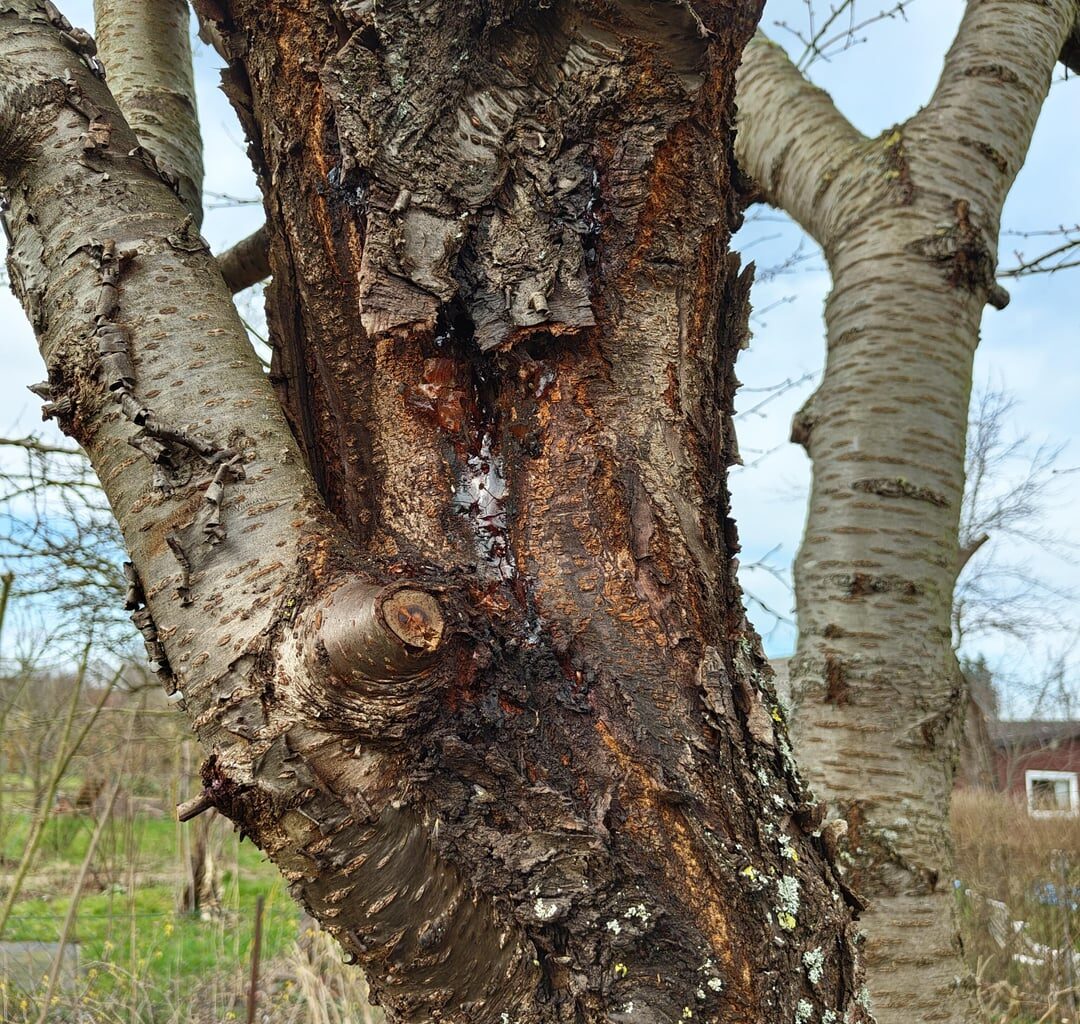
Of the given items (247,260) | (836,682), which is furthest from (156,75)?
(836,682)

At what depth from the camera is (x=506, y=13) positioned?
3.44 ft

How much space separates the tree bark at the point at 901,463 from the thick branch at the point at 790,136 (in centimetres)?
2

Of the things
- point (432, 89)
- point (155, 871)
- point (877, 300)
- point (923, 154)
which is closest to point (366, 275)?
point (432, 89)

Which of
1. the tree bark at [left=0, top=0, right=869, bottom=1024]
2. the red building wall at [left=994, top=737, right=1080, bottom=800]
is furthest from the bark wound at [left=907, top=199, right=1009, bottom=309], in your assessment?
the red building wall at [left=994, top=737, right=1080, bottom=800]

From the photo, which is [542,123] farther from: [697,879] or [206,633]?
[697,879]

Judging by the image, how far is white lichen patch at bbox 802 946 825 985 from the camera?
0.96m

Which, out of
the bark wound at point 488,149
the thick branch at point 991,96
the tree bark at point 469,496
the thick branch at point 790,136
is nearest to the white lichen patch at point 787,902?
the tree bark at point 469,496

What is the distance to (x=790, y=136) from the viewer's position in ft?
10.6

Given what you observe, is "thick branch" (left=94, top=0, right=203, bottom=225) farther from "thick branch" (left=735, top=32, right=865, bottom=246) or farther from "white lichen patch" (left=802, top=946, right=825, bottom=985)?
"thick branch" (left=735, top=32, right=865, bottom=246)

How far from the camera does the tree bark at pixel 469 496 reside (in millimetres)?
896

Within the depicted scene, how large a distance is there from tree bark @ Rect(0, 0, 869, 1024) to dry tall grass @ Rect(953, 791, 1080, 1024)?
172 inches

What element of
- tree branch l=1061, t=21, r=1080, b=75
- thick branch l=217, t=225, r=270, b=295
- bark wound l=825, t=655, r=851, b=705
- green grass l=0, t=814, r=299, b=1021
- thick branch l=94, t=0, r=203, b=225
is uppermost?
tree branch l=1061, t=21, r=1080, b=75

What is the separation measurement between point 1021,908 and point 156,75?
28.0 feet

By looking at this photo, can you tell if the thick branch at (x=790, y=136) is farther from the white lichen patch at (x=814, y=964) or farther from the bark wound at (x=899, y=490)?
the white lichen patch at (x=814, y=964)
